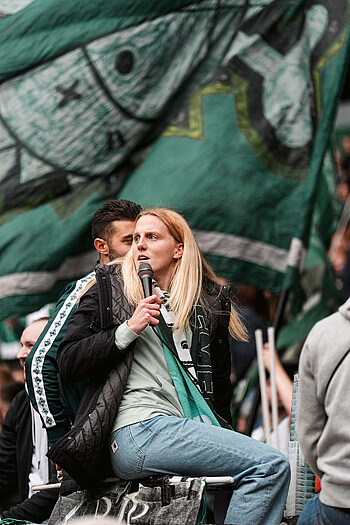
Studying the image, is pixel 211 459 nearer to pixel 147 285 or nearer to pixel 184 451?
pixel 184 451

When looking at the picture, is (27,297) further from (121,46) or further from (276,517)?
(276,517)

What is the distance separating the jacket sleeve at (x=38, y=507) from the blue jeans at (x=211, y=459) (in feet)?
4.05

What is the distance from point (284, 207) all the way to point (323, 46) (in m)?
1.16

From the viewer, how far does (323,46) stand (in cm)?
617

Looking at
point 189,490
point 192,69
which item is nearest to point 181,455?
point 189,490

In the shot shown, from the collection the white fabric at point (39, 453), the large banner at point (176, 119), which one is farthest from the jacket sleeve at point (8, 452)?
the large banner at point (176, 119)

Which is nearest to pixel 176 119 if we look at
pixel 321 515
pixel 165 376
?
pixel 165 376

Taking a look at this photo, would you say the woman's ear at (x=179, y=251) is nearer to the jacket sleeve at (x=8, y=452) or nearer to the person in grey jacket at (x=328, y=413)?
the person in grey jacket at (x=328, y=413)

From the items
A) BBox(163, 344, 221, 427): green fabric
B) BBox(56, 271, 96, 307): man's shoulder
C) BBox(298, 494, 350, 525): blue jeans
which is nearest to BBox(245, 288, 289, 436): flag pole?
BBox(56, 271, 96, 307): man's shoulder

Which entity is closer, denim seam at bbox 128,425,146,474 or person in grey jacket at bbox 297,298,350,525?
person in grey jacket at bbox 297,298,350,525

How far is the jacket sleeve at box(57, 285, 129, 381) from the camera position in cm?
354

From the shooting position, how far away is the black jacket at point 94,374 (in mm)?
3441

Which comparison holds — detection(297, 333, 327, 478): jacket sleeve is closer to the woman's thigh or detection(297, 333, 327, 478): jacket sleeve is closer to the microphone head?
Result: the woman's thigh

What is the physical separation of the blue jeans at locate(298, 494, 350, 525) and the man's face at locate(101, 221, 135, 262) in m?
1.88
